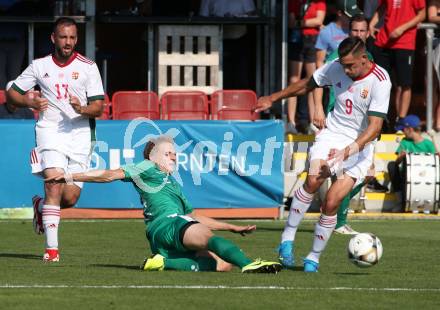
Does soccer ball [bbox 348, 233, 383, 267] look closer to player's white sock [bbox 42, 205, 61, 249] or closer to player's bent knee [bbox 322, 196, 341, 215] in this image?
player's bent knee [bbox 322, 196, 341, 215]

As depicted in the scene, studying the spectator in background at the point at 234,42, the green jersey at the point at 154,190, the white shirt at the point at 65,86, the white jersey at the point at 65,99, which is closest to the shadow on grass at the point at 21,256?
the white jersey at the point at 65,99

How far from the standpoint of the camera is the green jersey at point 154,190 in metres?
11.1

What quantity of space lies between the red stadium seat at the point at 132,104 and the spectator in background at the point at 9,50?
2263 millimetres

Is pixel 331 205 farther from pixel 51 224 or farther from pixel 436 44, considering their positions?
pixel 436 44

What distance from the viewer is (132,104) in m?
18.8

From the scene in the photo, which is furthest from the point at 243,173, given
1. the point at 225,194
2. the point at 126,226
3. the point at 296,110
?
the point at 296,110

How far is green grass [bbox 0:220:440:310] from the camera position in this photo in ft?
29.7

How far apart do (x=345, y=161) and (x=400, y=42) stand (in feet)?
26.0

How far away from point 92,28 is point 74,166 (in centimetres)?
844

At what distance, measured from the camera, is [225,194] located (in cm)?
1789

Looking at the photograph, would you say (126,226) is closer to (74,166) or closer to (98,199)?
(98,199)

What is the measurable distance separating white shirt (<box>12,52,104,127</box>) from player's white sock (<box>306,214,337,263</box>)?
2525mm

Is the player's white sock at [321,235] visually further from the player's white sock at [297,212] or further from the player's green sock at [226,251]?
the player's green sock at [226,251]

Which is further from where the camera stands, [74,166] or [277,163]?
[277,163]
